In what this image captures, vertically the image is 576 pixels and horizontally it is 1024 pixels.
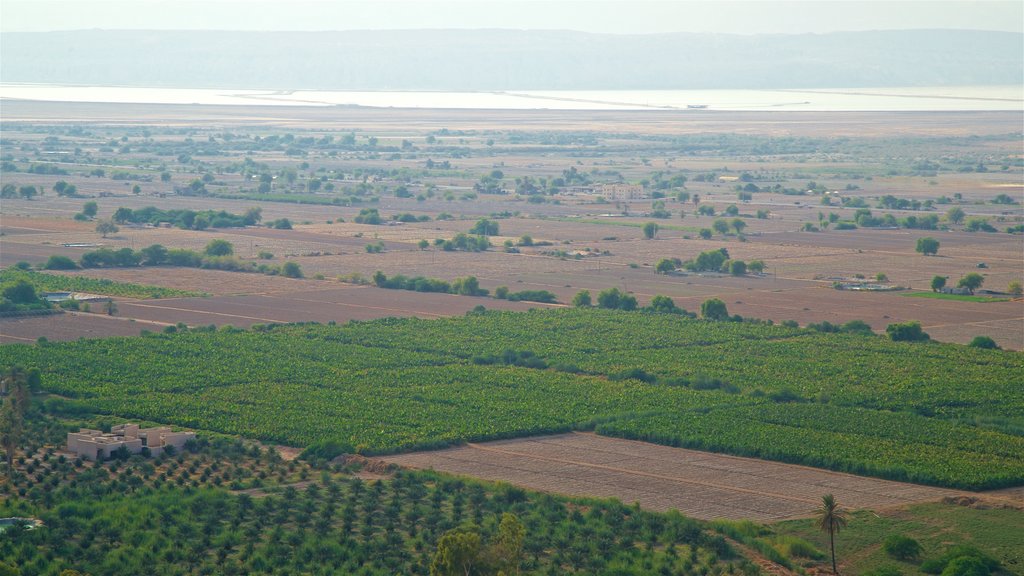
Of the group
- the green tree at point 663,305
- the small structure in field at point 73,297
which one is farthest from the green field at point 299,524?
the green tree at point 663,305

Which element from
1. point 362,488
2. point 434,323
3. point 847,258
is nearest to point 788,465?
point 362,488

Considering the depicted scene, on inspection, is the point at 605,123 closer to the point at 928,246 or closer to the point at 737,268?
the point at 928,246

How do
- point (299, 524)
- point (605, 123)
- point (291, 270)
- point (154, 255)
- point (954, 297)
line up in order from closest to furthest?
point (299, 524)
point (954, 297)
point (291, 270)
point (154, 255)
point (605, 123)

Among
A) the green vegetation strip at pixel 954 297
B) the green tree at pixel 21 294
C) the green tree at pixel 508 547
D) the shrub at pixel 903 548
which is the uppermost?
the green tree at pixel 508 547

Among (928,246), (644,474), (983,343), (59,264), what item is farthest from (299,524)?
(928,246)

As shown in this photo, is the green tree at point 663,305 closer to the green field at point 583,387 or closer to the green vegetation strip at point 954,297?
the green field at point 583,387

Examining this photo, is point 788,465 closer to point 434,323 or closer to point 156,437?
point 156,437
